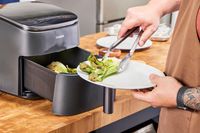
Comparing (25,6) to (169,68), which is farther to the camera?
(25,6)

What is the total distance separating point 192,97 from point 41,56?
22.4 inches

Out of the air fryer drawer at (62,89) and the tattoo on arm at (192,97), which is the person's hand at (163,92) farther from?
the air fryer drawer at (62,89)

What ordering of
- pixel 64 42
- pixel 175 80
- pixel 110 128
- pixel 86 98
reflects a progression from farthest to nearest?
pixel 110 128 → pixel 64 42 → pixel 86 98 → pixel 175 80

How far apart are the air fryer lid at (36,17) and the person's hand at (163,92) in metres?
0.38

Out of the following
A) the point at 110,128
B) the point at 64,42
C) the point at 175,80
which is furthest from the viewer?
the point at 110,128

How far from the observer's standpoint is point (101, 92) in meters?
1.15

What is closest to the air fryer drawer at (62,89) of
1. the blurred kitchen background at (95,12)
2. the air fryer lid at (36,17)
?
the air fryer lid at (36,17)

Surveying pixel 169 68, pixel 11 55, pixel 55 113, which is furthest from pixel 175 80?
pixel 11 55

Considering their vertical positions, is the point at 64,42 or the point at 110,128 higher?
the point at 64,42

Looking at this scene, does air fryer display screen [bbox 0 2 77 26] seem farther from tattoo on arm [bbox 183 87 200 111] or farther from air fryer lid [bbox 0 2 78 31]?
tattoo on arm [bbox 183 87 200 111]

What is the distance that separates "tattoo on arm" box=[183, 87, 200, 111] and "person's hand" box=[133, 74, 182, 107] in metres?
0.03

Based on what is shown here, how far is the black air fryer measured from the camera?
109cm

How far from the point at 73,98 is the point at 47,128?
0.12 m

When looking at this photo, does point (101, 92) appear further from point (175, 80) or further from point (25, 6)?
point (25, 6)
